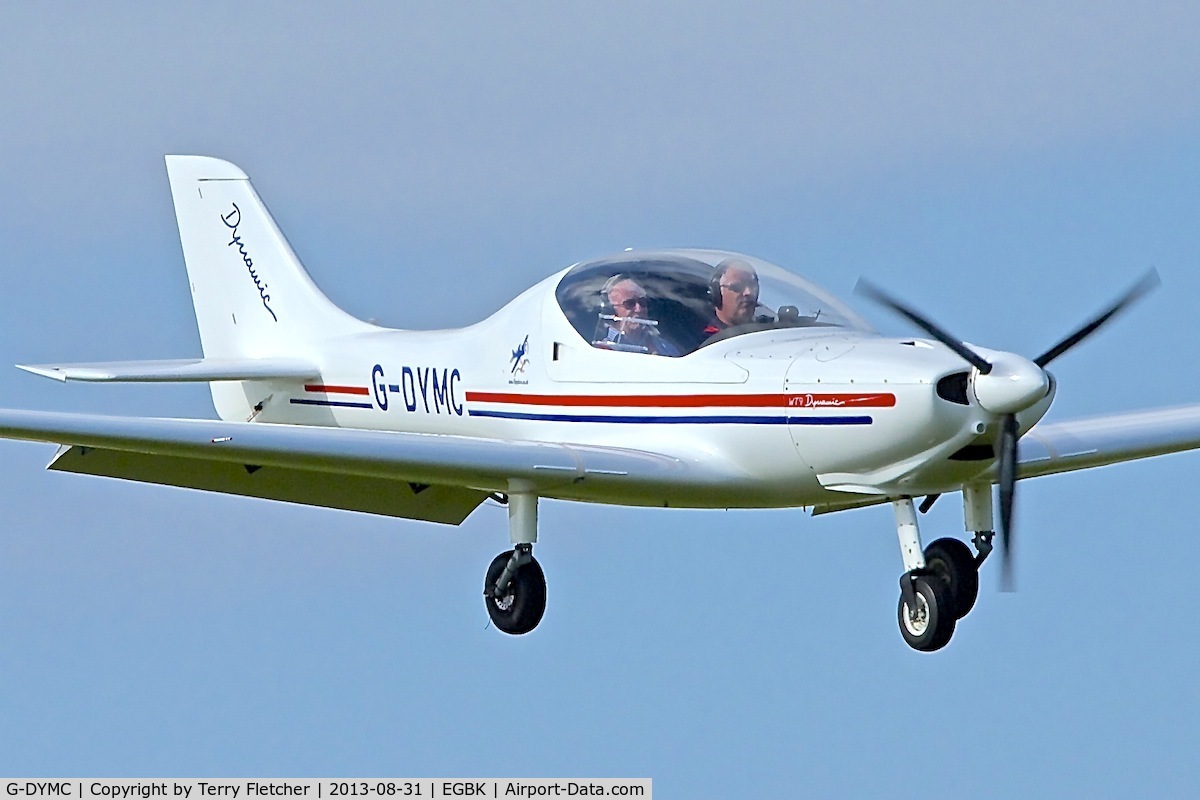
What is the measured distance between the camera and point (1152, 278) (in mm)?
17016

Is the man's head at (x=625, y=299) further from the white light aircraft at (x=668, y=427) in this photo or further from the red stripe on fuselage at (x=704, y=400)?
the red stripe on fuselage at (x=704, y=400)

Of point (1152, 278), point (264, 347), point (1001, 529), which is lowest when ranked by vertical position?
point (1001, 529)

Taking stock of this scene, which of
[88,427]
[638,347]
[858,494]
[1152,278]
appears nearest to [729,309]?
[638,347]

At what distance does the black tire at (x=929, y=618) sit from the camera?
17.0m

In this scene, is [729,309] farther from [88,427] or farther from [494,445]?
[88,427]

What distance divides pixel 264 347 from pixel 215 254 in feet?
4.84

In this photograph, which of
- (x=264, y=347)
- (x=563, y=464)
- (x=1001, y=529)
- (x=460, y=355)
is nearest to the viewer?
(x=1001, y=529)

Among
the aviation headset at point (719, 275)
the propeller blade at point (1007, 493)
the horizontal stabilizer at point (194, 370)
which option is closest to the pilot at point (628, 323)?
the aviation headset at point (719, 275)

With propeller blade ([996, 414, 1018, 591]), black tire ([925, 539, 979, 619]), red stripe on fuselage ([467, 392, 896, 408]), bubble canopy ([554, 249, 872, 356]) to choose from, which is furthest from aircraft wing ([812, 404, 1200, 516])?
bubble canopy ([554, 249, 872, 356])

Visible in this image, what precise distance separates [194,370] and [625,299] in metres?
5.29

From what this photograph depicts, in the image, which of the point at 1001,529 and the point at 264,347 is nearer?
the point at 1001,529

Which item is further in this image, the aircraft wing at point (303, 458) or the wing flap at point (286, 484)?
the wing flap at point (286, 484)

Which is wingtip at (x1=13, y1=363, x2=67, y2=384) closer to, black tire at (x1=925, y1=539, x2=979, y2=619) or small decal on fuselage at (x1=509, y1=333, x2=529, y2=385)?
small decal on fuselage at (x1=509, y1=333, x2=529, y2=385)

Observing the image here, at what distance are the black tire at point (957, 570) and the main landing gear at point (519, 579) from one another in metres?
3.19
